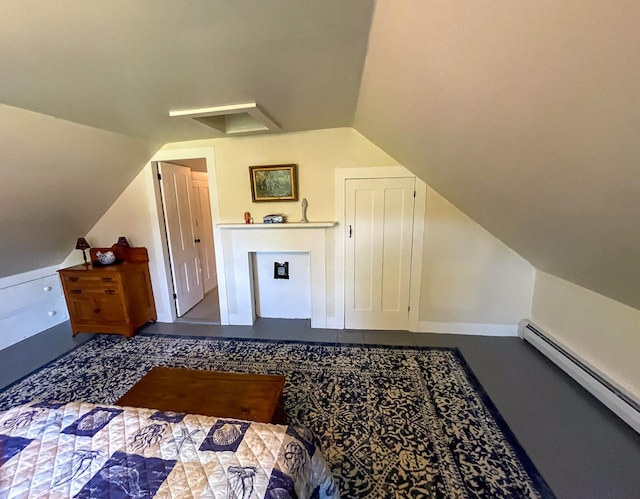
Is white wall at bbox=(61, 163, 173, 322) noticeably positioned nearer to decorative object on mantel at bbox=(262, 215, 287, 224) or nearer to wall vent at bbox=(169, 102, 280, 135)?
wall vent at bbox=(169, 102, 280, 135)

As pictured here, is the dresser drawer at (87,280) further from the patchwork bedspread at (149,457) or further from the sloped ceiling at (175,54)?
the patchwork bedspread at (149,457)

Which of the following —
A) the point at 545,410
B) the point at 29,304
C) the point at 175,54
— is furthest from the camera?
the point at 29,304

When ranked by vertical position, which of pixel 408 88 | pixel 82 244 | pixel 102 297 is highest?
pixel 408 88

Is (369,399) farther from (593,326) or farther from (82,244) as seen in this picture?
(82,244)

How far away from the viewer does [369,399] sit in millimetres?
2055

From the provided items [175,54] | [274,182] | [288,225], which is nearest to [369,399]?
[288,225]

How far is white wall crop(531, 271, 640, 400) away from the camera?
6.08 feet

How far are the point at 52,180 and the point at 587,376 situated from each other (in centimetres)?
453

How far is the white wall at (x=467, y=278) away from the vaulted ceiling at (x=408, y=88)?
0.39 metres

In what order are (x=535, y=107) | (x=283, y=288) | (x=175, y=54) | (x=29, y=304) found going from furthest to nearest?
(x=283, y=288)
(x=29, y=304)
(x=175, y=54)
(x=535, y=107)

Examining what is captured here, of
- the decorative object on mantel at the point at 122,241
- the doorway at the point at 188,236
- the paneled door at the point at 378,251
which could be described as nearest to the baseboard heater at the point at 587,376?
the paneled door at the point at 378,251

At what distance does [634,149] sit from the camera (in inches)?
30.1

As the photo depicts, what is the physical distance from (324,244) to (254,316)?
1261 millimetres

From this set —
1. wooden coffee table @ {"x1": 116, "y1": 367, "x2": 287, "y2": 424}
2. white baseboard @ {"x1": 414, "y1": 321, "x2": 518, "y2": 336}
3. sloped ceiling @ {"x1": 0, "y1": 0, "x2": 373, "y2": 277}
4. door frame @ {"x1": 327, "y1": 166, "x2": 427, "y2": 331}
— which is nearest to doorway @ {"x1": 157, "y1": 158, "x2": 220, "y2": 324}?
sloped ceiling @ {"x1": 0, "y1": 0, "x2": 373, "y2": 277}
